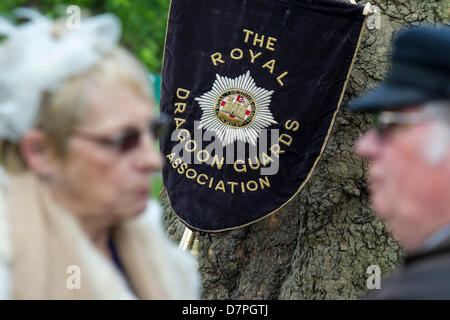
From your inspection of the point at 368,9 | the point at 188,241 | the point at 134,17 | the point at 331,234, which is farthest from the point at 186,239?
the point at 134,17

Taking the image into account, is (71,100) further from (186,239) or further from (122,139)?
(186,239)

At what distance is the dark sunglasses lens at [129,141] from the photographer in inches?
45.7

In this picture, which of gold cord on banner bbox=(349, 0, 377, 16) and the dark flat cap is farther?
gold cord on banner bbox=(349, 0, 377, 16)

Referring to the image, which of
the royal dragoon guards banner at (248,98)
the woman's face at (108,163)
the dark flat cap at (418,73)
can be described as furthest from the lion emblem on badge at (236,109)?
the woman's face at (108,163)

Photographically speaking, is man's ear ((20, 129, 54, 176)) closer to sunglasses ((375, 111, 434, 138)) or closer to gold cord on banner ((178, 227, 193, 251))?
sunglasses ((375, 111, 434, 138))

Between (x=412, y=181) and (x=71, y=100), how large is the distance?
68 cm

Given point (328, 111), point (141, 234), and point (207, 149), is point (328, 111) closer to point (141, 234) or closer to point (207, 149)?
point (207, 149)

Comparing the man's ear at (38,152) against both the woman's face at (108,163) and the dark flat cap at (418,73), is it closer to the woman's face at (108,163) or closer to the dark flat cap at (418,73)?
the woman's face at (108,163)

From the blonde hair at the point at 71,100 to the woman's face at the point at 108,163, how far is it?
0.01 m

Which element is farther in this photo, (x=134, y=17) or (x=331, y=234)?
(x=134, y=17)

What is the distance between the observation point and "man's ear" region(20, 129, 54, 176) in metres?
1.16

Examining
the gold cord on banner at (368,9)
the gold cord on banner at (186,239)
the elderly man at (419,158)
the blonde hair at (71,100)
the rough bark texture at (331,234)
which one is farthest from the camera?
the gold cord on banner at (186,239)

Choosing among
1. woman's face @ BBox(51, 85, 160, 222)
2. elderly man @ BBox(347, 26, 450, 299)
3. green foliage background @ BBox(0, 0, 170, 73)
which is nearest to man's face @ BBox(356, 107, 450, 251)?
elderly man @ BBox(347, 26, 450, 299)

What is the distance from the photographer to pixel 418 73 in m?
1.30
